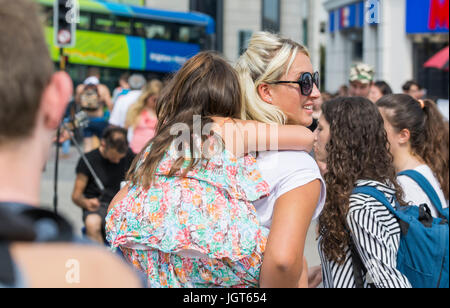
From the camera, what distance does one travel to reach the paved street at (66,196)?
231 inches

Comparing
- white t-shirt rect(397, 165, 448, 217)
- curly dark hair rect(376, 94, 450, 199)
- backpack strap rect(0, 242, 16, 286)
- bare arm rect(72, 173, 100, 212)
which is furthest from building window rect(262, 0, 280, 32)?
backpack strap rect(0, 242, 16, 286)

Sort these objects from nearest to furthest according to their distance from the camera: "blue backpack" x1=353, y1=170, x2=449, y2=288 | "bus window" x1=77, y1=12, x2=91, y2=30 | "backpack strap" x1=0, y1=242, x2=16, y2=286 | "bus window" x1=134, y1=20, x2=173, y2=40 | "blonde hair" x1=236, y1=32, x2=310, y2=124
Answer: "backpack strap" x1=0, y1=242, x2=16, y2=286 < "blonde hair" x1=236, y1=32, x2=310, y2=124 < "blue backpack" x1=353, y1=170, x2=449, y2=288 < "bus window" x1=77, y1=12, x2=91, y2=30 < "bus window" x1=134, y1=20, x2=173, y2=40

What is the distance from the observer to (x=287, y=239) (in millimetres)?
2023

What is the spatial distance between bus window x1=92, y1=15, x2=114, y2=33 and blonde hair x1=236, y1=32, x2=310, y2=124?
17.7 metres

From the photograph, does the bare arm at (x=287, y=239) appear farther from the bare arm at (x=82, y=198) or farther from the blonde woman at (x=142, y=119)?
the blonde woman at (x=142, y=119)

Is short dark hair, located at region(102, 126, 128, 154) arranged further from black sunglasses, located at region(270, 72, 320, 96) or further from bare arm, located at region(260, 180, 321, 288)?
bare arm, located at region(260, 180, 321, 288)

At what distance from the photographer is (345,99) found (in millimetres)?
3168

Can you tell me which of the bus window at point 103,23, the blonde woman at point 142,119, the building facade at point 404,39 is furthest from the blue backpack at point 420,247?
the bus window at point 103,23

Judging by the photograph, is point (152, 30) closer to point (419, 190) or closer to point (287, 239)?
point (419, 190)

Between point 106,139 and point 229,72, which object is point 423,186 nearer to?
point 229,72

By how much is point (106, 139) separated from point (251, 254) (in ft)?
15.5

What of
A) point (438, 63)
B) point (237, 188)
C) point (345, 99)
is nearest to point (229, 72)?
point (237, 188)

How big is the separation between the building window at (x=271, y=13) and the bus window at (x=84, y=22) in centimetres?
1444

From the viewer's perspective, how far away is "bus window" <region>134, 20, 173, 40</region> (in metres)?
20.7
